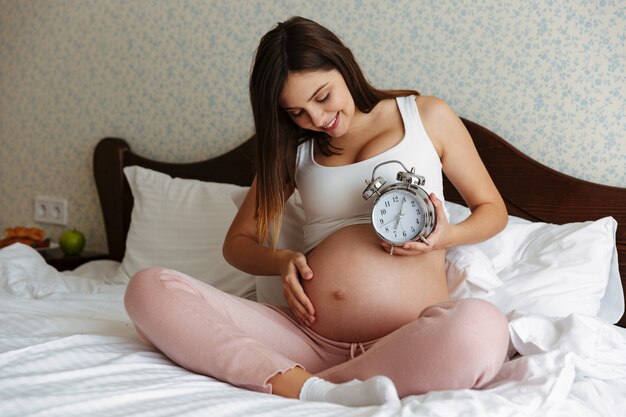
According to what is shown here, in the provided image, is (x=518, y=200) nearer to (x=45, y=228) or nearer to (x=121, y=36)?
(x=121, y=36)

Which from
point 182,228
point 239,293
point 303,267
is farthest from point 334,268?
point 182,228

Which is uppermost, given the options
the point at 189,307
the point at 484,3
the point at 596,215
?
the point at 484,3

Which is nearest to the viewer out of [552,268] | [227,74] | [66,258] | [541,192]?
[552,268]

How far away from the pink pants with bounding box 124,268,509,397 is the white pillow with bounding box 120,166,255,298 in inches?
24.5

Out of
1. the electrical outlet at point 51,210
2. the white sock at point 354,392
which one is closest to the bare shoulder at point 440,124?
the white sock at point 354,392

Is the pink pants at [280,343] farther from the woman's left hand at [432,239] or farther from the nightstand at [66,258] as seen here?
the nightstand at [66,258]

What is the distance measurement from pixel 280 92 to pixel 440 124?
34cm

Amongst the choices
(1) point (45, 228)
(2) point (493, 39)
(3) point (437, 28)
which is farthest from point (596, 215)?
(1) point (45, 228)

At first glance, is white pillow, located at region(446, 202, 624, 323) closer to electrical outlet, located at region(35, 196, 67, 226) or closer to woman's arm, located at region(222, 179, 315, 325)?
woman's arm, located at region(222, 179, 315, 325)

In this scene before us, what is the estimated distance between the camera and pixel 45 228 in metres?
2.78

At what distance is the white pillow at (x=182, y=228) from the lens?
1943mm

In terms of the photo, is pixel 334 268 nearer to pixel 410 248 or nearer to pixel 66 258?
pixel 410 248

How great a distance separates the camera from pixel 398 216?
1242 mm

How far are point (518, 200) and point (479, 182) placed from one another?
298 millimetres
